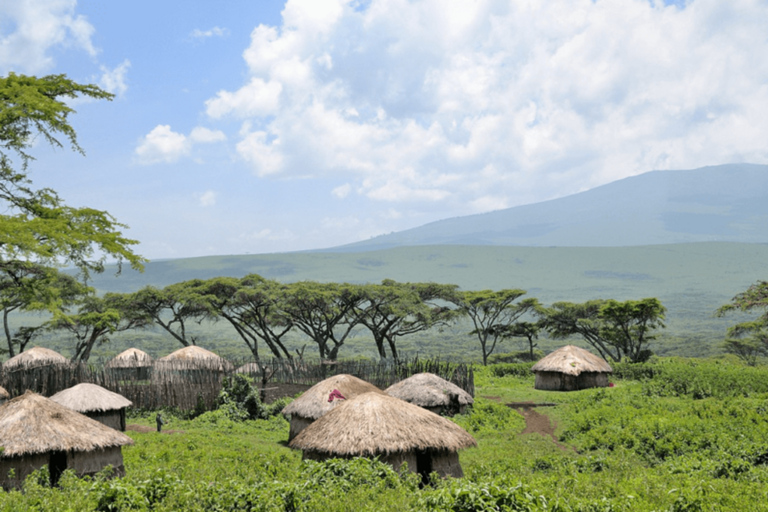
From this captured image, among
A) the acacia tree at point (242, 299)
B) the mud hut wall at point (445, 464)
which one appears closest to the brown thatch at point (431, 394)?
the mud hut wall at point (445, 464)

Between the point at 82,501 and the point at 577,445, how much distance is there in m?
17.1

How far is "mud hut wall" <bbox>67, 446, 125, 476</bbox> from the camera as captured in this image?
14609mm

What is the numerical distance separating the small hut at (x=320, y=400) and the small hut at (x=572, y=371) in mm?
16779

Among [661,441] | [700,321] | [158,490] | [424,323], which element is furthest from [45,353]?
[700,321]

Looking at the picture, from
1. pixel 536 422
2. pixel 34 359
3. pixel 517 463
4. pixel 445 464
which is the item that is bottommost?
pixel 536 422

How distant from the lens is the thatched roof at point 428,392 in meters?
24.2

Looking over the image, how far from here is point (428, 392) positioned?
24328 mm

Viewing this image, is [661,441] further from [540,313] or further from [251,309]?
[540,313]

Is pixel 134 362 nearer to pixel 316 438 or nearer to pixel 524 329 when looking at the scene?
pixel 316 438

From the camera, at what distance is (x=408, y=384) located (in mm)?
25172

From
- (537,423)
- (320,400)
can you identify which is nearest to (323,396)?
(320,400)

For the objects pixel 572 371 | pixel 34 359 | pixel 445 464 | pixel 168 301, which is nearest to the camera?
pixel 445 464

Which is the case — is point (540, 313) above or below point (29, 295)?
below

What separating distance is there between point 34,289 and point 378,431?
18.3m
